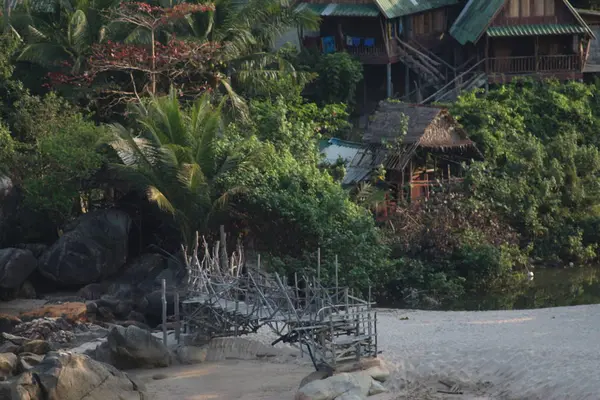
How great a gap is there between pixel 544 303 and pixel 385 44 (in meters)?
14.1

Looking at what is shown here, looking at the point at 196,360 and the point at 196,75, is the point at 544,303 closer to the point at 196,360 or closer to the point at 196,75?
the point at 196,360

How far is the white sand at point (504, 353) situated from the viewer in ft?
60.2

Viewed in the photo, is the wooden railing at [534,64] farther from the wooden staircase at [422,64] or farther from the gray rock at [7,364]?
the gray rock at [7,364]

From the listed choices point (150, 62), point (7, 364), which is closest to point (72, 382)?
point (7, 364)

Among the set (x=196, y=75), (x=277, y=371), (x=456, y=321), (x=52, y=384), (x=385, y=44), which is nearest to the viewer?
(x=52, y=384)

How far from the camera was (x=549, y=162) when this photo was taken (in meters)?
31.5

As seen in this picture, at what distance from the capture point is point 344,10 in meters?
37.0

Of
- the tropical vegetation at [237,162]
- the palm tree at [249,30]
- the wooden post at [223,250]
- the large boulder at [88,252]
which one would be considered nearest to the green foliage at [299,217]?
the tropical vegetation at [237,162]

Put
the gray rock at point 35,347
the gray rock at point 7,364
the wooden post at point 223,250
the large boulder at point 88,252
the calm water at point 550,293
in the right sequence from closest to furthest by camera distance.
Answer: the gray rock at point 7,364, the gray rock at point 35,347, the wooden post at point 223,250, the calm water at point 550,293, the large boulder at point 88,252

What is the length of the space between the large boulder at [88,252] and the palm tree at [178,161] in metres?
1.56

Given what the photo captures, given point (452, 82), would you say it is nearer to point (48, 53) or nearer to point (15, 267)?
point (48, 53)

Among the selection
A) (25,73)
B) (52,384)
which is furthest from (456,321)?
(25,73)

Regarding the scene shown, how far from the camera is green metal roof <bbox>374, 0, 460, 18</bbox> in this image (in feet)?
121

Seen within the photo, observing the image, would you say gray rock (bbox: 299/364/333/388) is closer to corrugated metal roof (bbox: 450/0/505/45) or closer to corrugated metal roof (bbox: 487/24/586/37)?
corrugated metal roof (bbox: 450/0/505/45)
